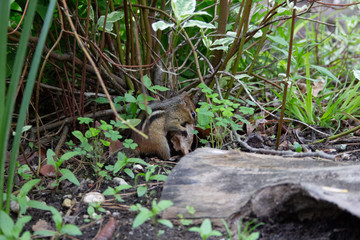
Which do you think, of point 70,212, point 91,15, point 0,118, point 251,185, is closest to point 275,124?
point 251,185

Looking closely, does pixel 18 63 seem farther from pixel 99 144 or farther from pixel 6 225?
pixel 99 144

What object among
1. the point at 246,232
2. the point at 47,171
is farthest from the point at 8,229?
the point at 246,232

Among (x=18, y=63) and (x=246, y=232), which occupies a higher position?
(x=18, y=63)

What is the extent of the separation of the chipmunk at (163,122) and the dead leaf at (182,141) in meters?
0.03

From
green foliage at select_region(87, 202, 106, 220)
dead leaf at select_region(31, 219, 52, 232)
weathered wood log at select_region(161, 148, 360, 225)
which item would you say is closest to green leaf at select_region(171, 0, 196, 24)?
weathered wood log at select_region(161, 148, 360, 225)

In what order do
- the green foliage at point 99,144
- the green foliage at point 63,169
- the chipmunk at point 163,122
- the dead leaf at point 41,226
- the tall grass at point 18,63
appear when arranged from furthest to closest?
1. the chipmunk at point 163,122
2. the green foliage at point 99,144
3. the green foliage at point 63,169
4. the dead leaf at point 41,226
5. the tall grass at point 18,63

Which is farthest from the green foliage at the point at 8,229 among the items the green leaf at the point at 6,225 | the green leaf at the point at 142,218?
the green leaf at the point at 142,218

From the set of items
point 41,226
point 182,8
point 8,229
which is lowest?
point 41,226

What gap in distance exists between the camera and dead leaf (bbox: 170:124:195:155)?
2.72 metres

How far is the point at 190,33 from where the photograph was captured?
3260mm

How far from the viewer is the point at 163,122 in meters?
2.80

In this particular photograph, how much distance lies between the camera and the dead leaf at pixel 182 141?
2717 mm

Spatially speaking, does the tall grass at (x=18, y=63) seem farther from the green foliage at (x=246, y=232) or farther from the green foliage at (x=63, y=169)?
the green foliage at (x=246, y=232)

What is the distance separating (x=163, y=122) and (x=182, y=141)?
20 cm
